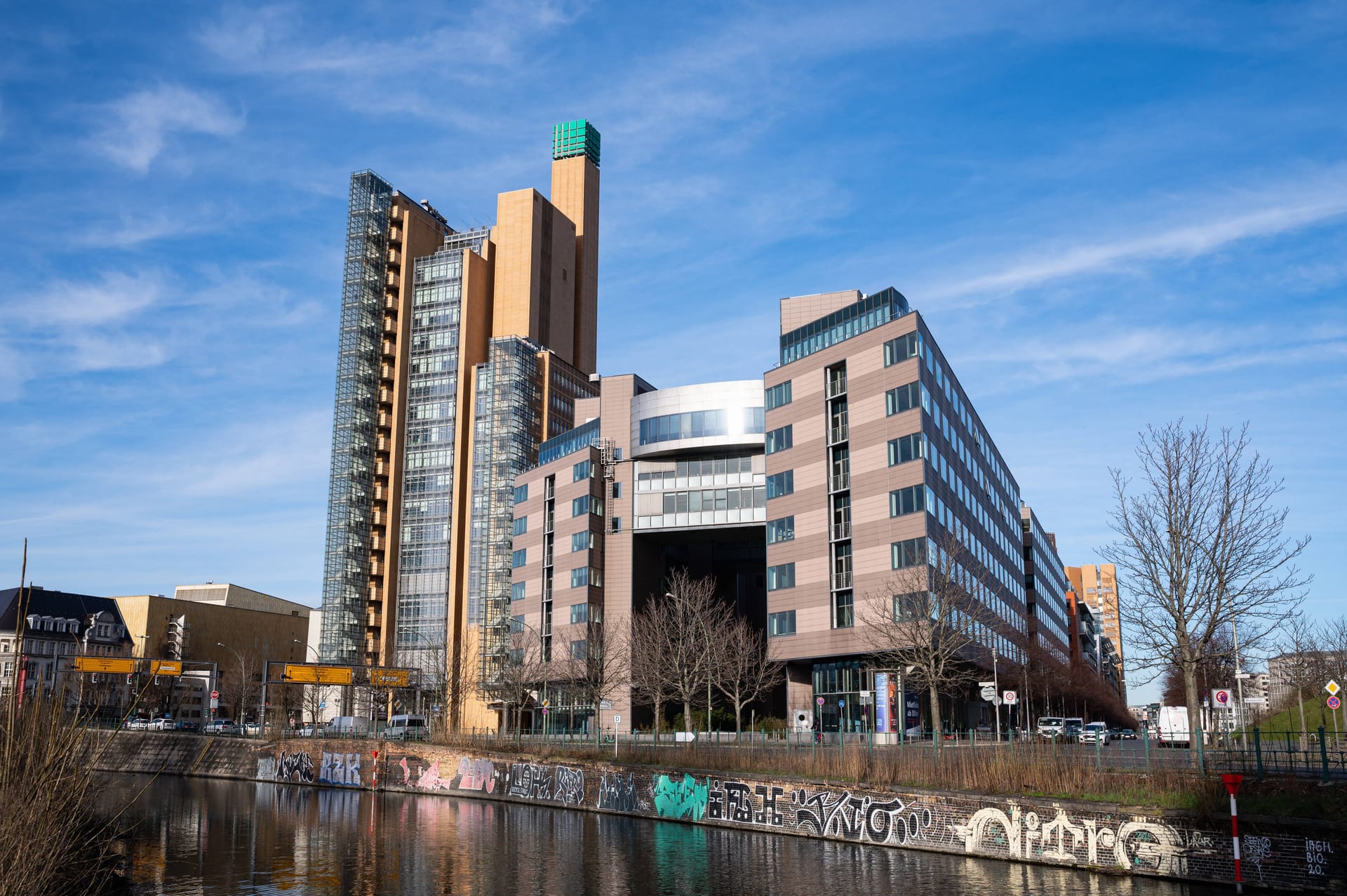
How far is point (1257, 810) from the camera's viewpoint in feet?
89.9

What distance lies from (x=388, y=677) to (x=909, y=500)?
45.7 m

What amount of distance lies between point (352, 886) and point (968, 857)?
18.0 m

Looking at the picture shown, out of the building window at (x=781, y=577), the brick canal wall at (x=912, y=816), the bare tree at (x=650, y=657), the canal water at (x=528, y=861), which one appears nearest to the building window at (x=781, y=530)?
the building window at (x=781, y=577)

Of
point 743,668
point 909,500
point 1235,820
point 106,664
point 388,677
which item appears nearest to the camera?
point 1235,820

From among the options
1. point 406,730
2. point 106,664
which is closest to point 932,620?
point 406,730

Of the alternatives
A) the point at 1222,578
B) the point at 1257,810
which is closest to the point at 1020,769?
the point at 1257,810

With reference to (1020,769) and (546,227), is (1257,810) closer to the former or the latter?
(1020,769)

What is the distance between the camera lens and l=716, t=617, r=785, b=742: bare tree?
78000 mm

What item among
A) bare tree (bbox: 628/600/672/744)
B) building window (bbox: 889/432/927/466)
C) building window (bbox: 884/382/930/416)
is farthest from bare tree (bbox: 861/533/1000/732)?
bare tree (bbox: 628/600/672/744)

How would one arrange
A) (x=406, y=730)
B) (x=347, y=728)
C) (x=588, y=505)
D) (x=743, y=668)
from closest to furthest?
(x=406, y=730)
(x=743, y=668)
(x=347, y=728)
(x=588, y=505)

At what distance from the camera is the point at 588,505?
3944 inches

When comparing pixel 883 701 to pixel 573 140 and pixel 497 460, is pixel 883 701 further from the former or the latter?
pixel 573 140

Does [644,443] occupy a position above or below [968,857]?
above

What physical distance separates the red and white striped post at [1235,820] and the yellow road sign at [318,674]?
67.7m
